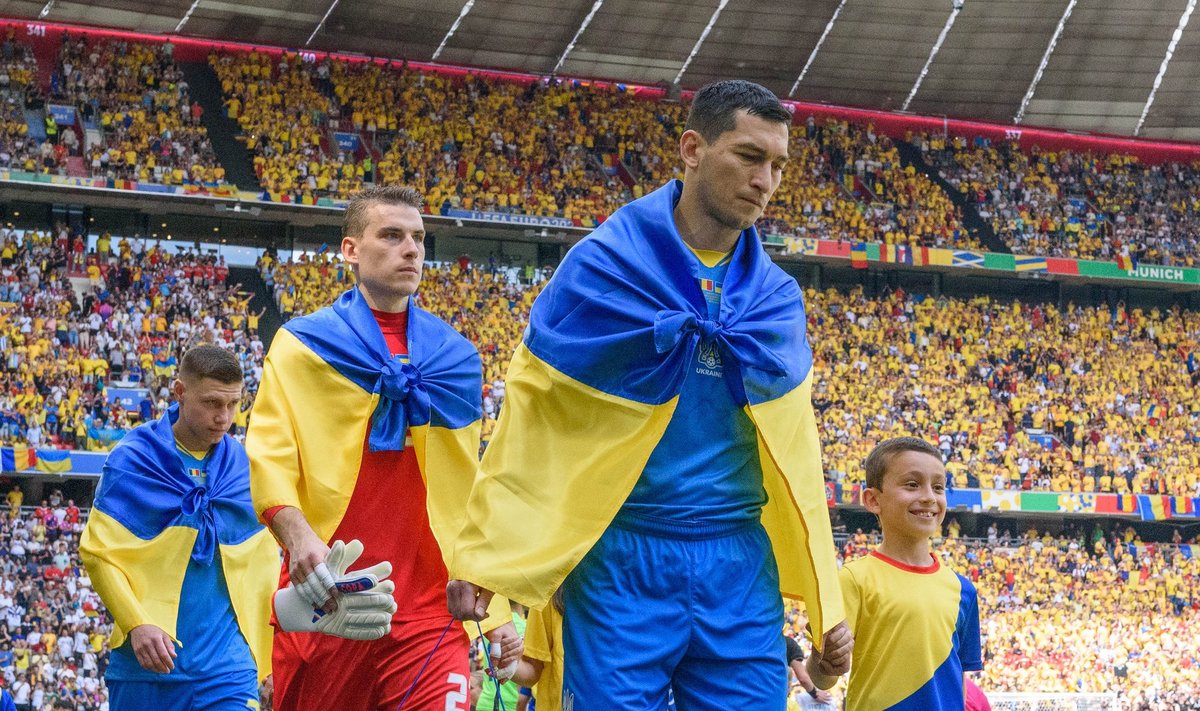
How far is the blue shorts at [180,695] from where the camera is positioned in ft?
20.3

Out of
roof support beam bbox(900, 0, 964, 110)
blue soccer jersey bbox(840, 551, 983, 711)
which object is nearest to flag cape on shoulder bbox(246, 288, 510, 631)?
blue soccer jersey bbox(840, 551, 983, 711)

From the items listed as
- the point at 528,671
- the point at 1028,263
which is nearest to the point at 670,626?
the point at 528,671

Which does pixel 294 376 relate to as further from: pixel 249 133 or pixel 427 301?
pixel 249 133

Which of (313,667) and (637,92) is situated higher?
(637,92)

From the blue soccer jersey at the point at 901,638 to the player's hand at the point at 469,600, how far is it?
2246 millimetres

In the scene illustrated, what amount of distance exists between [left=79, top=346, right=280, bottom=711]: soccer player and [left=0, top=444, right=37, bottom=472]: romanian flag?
18.7 meters

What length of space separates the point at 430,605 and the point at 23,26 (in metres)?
30.2

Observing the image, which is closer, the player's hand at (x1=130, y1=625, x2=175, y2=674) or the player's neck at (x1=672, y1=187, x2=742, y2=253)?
the player's neck at (x1=672, y1=187, x2=742, y2=253)

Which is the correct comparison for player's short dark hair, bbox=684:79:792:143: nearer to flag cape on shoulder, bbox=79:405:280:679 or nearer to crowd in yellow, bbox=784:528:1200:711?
flag cape on shoulder, bbox=79:405:280:679

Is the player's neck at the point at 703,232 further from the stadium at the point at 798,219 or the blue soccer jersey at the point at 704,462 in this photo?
the stadium at the point at 798,219

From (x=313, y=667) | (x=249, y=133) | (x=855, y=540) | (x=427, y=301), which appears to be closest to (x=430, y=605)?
(x=313, y=667)

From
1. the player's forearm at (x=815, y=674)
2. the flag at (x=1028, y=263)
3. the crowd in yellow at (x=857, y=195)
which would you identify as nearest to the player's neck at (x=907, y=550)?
the player's forearm at (x=815, y=674)

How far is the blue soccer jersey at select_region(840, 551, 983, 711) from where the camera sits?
5.69 meters

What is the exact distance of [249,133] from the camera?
1265 inches
